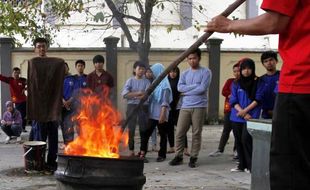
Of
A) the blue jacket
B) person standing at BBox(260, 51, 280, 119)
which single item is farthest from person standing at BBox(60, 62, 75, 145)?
person standing at BBox(260, 51, 280, 119)

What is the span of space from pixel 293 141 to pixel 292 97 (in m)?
0.20

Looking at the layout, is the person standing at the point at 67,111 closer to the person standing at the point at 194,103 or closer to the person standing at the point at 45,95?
the person standing at the point at 45,95

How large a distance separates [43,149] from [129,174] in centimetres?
388

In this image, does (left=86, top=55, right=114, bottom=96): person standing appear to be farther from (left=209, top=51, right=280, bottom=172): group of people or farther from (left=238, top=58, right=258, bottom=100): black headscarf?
(left=238, top=58, right=258, bottom=100): black headscarf

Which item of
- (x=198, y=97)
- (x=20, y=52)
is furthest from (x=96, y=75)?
(x=20, y=52)

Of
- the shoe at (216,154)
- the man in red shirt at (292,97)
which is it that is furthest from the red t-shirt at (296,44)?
the shoe at (216,154)

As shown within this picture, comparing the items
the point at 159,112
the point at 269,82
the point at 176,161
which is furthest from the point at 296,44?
the point at 159,112

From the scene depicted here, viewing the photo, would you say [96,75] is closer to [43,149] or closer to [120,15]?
[43,149]

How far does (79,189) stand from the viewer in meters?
4.74

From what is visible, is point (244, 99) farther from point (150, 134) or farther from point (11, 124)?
point (11, 124)

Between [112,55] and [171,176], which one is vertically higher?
[112,55]

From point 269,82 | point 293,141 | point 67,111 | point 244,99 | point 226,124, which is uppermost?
point 269,82

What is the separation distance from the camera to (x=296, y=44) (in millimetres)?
2484

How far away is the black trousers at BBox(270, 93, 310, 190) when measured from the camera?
243 centimetres
